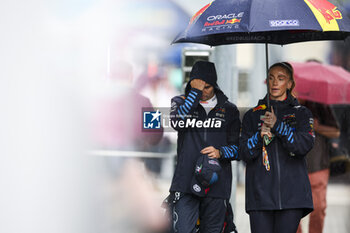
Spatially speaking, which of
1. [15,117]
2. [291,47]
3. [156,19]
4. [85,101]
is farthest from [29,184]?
[291,47]

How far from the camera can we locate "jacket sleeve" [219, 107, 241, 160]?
4672 millimetres

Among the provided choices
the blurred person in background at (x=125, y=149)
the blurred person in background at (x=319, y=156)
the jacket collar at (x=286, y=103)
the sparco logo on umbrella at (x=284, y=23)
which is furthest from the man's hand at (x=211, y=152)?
the blurred person in background at (x=319, y=156)

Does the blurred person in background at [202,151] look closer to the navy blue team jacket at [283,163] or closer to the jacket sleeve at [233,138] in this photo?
the jacket sleeve at [233,138]

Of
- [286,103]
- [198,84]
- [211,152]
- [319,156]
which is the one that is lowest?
[319,156]

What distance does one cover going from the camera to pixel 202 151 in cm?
466

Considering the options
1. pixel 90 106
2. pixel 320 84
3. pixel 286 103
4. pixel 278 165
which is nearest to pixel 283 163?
pixel 278 165

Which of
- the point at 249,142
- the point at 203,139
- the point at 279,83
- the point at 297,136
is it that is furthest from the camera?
the point at 203,139

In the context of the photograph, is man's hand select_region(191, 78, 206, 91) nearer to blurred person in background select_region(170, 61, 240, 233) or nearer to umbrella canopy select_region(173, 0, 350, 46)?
blurred person in background select_region(170, 61, 240, 233)

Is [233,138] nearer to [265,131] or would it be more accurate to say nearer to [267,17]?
[265,131]

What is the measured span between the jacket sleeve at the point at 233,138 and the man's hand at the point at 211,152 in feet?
0.10

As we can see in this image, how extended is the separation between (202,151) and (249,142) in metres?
0.35

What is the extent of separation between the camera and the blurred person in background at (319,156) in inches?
230

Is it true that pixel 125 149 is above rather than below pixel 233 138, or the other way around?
below

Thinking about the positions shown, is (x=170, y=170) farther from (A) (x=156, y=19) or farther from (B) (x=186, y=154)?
(B) (x=186, y=154)
